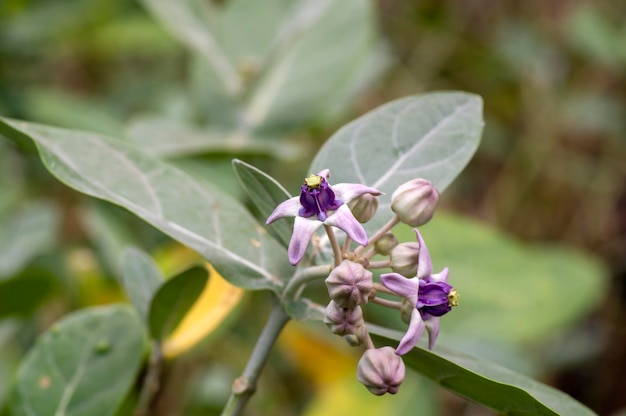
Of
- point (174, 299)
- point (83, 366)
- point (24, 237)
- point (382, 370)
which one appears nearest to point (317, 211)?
point (382, 370)

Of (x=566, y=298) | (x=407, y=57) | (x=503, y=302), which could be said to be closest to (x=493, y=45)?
(x=407, y=57)

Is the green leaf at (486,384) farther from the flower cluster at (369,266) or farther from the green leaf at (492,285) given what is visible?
the green leaf at (492,285)

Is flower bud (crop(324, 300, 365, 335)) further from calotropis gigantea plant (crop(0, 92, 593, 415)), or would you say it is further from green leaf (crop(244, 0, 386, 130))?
green leaf (crop(244, 0, 386, 130))

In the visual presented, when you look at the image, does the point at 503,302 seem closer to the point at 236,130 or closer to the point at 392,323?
the point at 392,323

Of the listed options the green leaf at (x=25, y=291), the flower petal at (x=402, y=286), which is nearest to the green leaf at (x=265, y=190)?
the flower petal at (x=402, y=286)

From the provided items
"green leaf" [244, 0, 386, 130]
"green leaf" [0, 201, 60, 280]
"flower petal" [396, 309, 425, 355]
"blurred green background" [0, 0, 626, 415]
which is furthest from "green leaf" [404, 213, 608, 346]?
"flower petal" [396, 309, 425, 355]

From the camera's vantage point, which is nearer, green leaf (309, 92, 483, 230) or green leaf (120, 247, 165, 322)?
green leaf (309, 92, 483, 230)
